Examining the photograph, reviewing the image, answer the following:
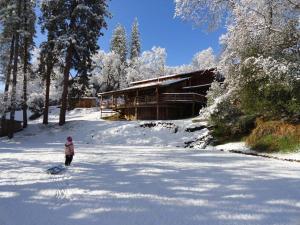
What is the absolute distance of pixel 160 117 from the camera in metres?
40.0

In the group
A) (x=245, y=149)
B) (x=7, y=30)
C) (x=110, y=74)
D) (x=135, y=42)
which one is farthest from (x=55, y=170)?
(x=135, y=42)

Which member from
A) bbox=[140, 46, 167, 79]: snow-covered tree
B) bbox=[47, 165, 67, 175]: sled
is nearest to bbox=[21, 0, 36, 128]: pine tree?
bbox=[47, 165, 67, 175]: sled

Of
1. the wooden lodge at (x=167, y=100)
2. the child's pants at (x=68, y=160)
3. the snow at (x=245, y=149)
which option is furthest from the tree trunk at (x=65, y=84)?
the child's pants at (x=68, y=160)

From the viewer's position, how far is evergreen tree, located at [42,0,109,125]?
35.2 m

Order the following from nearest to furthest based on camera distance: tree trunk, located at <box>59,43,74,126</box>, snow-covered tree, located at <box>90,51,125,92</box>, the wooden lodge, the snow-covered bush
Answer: tree trunk, located at <box>59,43,74,126</box>, the wooden lodge, the snow-covered bush, snow-covered tree, located at <box>90,51,125,92</box>

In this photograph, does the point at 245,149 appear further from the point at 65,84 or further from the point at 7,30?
the point at 7,30

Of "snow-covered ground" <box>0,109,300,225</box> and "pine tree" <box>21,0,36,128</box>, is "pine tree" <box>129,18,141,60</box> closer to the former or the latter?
"pine tree" <box>21,0,36,128</box>

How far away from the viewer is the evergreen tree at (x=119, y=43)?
80.2m

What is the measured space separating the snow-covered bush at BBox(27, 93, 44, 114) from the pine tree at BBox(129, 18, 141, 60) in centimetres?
2858

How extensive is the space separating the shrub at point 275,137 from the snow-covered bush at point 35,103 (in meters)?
42.0

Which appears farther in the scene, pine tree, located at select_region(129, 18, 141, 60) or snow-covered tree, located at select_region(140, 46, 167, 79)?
pine tree, located at select_region(129, 18, 141, 60)

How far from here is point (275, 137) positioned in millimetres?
18875

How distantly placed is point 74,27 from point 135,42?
162 feet

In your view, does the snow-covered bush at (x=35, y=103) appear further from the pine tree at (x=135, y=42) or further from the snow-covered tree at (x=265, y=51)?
the snow-covered tree at (x=265, y=51)
